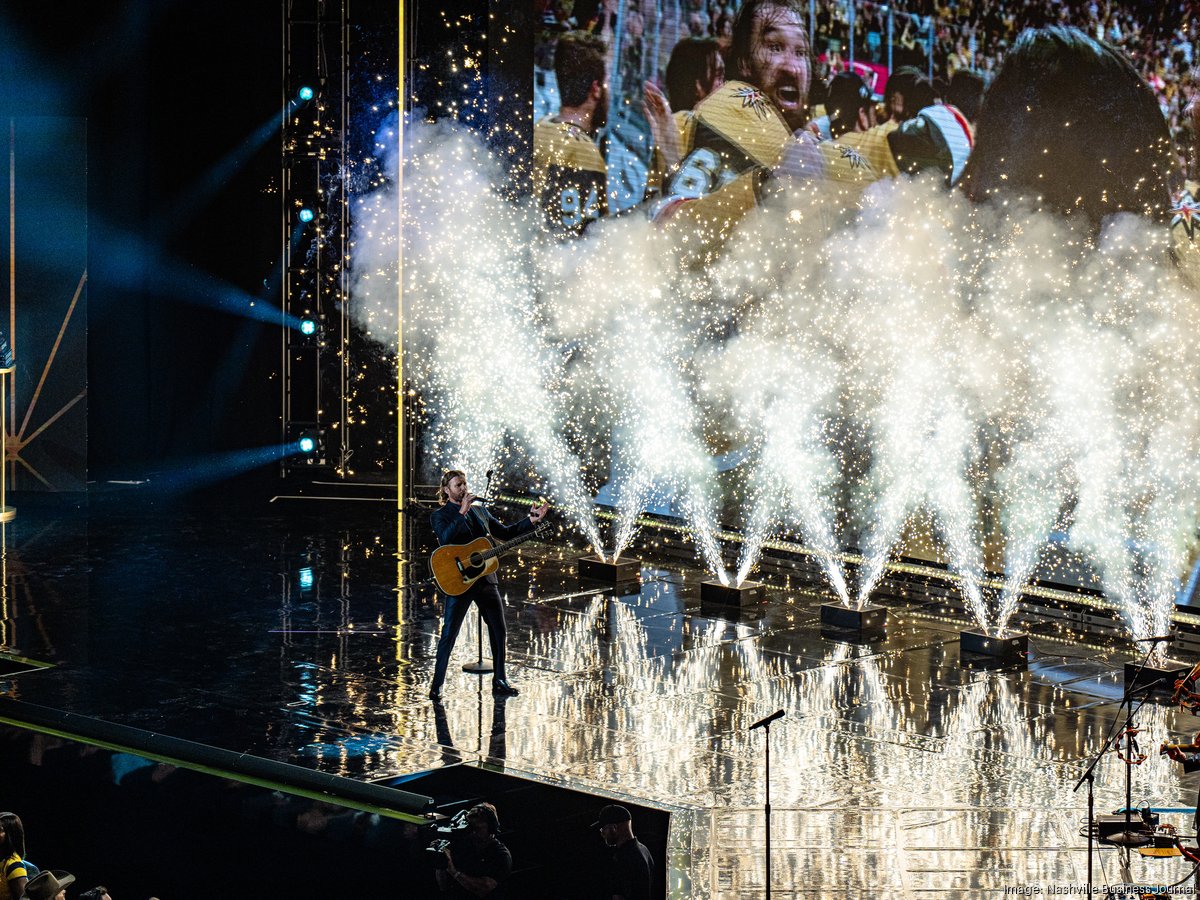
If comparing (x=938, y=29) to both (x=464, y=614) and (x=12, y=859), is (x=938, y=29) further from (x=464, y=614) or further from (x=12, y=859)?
(x=12, y=859)

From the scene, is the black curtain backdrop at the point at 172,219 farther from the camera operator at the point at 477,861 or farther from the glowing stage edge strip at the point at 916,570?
the camera operator at the point at 477,861

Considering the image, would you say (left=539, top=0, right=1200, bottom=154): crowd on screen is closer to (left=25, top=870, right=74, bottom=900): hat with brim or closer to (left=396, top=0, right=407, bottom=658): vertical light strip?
(left=396, top=0, right=407, bottom=658): vertical light strip

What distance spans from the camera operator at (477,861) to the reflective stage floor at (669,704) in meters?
0.66

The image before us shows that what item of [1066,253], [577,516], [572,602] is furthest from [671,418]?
[1066,253]

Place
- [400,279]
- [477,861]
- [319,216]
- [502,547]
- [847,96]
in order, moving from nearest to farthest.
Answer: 1. [477,861]
2. [502,547]
3. [847,96]
4. [400,279]
5. [319,216]

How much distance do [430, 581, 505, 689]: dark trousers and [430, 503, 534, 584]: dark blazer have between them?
8 centimetres

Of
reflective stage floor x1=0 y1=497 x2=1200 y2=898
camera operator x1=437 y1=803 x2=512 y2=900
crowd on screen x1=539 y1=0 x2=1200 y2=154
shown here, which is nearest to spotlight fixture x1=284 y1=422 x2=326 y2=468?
reflective stage floor x1=0 y1=497 x2=1200 y2=898

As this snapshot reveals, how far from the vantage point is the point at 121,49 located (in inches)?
625

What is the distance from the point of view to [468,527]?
8859 mm

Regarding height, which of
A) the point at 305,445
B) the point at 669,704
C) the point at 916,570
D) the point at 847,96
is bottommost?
the point at 669,704

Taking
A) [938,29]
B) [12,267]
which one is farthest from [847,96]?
[12,267]

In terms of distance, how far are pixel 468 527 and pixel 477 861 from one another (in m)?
2.60

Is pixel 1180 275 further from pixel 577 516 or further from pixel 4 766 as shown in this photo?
pixel 4 766

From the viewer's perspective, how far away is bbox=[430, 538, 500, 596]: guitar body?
28.7 ft
